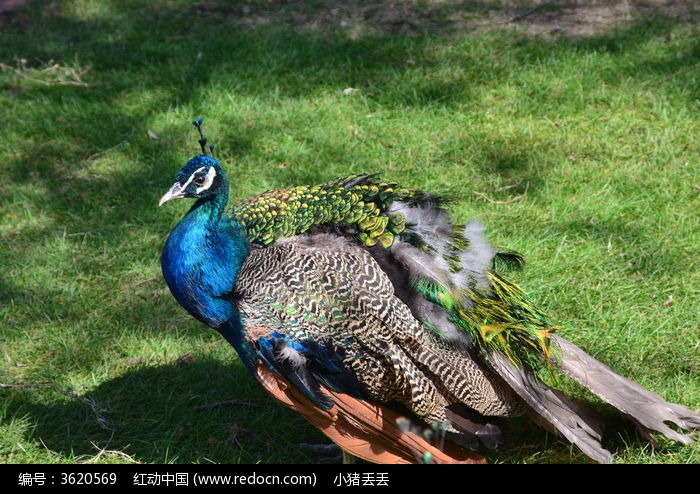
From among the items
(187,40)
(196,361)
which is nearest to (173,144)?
(187,40)

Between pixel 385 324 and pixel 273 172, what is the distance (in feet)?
8.25

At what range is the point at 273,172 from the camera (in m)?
5.40

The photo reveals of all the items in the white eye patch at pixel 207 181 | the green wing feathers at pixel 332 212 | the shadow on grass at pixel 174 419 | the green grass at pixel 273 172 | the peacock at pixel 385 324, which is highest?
the white eye patch at pixel 207 181

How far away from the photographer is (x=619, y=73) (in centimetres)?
594

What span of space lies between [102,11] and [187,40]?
114cm

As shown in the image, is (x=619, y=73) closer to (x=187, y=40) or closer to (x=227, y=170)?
(x=227, y=170)

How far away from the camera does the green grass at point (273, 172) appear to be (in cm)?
382

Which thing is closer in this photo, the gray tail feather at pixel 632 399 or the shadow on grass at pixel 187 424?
the gray tail feather at pixel 632 399

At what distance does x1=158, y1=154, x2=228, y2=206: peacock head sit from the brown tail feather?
0.73 metres

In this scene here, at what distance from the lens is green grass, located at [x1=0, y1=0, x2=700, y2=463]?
3.82 meters

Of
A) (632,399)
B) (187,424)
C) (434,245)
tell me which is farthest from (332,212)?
(632,399)

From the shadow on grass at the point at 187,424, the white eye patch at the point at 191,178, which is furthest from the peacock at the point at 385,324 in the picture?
the shadow on grass at the point at 187,424

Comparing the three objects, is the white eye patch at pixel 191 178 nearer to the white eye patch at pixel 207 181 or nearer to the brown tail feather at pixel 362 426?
the white eye patch at pixel 207 181

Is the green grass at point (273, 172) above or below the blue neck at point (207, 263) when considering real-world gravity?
below
